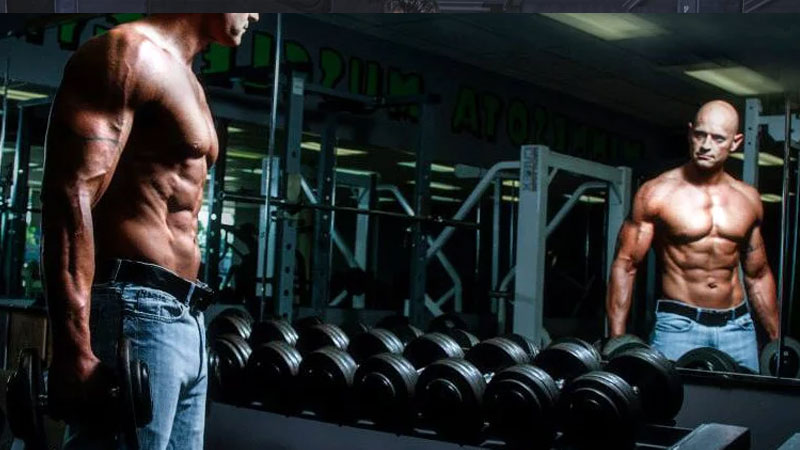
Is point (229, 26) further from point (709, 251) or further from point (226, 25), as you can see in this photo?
point (709, 251)

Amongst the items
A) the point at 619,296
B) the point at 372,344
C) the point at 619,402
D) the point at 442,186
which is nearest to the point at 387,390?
the point at 372,344

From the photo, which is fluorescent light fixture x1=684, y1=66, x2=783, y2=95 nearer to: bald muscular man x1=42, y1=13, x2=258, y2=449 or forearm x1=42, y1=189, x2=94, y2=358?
bald muscular man x1=42, y1=13, x2=258, y2=449

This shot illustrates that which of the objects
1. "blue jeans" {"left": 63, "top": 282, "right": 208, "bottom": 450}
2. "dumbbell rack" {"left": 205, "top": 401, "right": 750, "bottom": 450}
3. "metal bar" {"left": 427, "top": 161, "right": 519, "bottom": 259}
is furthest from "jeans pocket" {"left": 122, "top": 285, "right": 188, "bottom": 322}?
"metal bar" {"left": 427, "top": 161, "right": 519, "bottom": 259}

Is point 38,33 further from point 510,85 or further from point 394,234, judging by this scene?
point 394,234

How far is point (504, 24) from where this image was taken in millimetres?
3248

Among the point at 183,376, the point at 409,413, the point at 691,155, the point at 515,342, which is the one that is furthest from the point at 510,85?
the point at 183,376

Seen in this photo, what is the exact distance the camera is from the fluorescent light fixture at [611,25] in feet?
8.75

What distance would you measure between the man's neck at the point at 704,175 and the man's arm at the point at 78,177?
78.3 inches

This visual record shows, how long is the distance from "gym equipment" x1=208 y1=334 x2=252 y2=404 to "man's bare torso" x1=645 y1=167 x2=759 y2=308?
1.47m

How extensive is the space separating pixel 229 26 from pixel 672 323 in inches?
72.4

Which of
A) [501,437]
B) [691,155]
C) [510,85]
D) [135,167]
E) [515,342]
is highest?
[510,85]

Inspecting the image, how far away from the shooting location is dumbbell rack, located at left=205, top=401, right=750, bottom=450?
102 inches

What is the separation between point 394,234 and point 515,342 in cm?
158

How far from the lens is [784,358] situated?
3035mm
